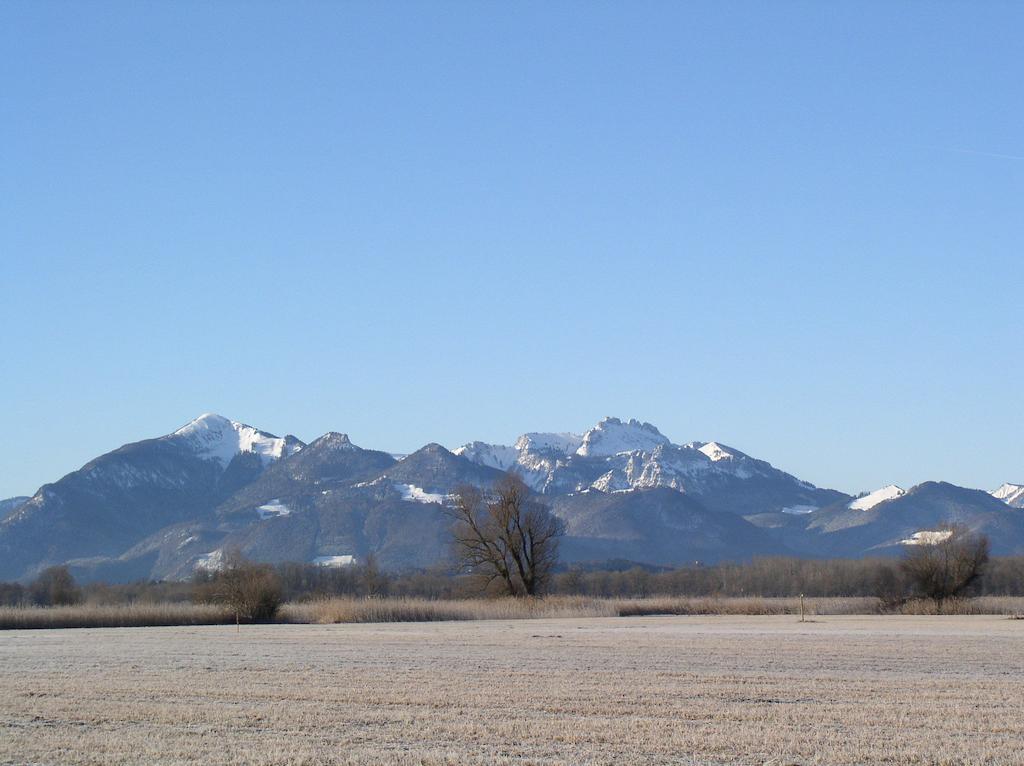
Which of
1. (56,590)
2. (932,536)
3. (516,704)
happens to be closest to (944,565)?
(932,536)

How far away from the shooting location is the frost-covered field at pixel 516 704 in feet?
48.7

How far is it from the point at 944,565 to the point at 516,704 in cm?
6279

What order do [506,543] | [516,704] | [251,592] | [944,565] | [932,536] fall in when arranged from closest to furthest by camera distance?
1. [516,704]
2. [251,592]
3. [506,543]
4. [944,565]
5. [932,536]

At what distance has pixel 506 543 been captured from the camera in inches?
2862

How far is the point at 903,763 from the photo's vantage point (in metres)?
14.0

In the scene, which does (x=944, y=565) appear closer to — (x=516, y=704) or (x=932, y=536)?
(x=932, y=536)

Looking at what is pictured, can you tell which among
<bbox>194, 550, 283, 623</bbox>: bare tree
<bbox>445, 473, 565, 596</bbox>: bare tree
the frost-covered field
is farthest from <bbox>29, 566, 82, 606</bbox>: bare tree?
the frost-covered field

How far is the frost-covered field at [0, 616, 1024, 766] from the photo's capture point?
1484cm

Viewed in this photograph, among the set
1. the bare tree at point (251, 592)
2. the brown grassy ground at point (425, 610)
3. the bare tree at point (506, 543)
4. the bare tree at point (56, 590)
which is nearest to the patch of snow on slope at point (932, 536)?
the brown grassy ground at point (425, 610)

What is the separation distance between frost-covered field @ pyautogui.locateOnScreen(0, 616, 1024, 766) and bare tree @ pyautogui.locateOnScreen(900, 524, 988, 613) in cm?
4267

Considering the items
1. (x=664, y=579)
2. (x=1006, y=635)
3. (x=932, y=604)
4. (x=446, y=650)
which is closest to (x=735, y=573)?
(x=664, y=579)

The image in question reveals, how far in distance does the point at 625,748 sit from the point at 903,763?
11.0 ft

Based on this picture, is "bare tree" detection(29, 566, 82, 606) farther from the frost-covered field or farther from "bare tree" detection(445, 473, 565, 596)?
the frost-covered field

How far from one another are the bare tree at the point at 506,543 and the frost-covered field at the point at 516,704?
39036mm
